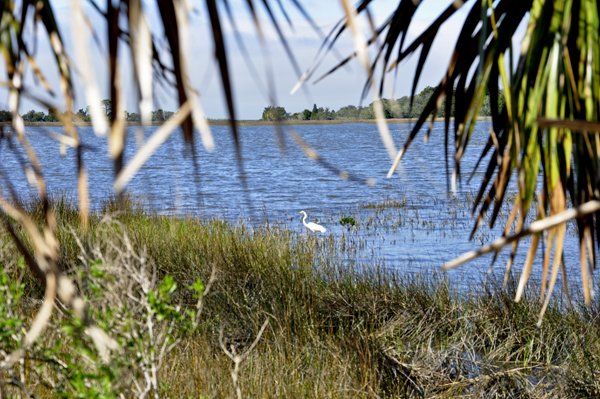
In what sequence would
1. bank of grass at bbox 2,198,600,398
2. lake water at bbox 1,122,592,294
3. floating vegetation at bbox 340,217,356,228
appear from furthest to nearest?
1. floating vegetation at bbox 340,217,356,228
2. lake water at bbox 1,122,592,294
3. bank of grass at bbox 2,198,600,398

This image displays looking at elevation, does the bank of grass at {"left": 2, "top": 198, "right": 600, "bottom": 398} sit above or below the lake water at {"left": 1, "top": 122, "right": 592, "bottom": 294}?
above

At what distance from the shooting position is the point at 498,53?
1195 millimetres

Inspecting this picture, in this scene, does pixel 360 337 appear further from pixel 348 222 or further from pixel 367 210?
pixel 367 210

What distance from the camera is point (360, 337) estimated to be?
394 cm

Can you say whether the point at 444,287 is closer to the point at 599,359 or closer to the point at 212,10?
the point at 599,359

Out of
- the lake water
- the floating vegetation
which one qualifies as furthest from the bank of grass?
the floating vegetation

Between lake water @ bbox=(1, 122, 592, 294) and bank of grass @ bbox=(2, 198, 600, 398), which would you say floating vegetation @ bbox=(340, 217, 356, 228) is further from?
bank of grass @ bbox=(2, 198, 600, 398)

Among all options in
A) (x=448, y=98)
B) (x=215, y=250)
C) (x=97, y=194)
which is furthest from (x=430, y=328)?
(x=97, y=194)

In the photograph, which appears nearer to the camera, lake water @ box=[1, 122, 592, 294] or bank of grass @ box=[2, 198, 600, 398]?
bank of grass @ box=[2, 198, 600, 398]

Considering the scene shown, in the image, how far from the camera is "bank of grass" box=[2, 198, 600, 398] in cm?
320

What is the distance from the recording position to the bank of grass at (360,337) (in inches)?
126

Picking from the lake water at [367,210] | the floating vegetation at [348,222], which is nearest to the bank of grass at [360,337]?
the lake water at [367,210]

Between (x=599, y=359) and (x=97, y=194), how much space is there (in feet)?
42.3

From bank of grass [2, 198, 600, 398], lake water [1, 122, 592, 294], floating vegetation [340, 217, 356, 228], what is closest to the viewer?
bank of grass [2, 198, 600, 398]
